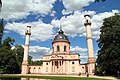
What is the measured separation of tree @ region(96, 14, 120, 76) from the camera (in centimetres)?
3700

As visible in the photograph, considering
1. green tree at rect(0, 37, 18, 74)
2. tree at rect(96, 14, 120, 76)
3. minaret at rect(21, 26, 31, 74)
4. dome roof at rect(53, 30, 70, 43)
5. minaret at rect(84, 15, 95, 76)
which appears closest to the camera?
tree at rect(96, 14, 120, 76)

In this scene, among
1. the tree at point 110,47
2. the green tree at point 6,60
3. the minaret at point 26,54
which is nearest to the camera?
the tree at point 110,47

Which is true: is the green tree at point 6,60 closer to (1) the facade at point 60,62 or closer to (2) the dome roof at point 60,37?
(1) the facade at point 60,62

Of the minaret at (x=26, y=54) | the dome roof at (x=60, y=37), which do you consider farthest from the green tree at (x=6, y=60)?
the dome roof at (x=60, y=37)

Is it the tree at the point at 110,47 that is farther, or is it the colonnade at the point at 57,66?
the colonnade at the point at 57,66

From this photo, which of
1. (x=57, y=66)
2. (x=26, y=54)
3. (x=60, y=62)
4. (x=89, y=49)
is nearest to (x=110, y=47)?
(x=89, y=49)

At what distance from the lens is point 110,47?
124ft

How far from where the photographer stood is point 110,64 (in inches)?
1480

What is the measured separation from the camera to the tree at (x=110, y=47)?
121ft

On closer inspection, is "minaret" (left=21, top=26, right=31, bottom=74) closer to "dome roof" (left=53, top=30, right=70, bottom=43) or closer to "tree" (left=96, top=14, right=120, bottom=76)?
"dome roof" (left=53, top=30, right=70, bottom=43)

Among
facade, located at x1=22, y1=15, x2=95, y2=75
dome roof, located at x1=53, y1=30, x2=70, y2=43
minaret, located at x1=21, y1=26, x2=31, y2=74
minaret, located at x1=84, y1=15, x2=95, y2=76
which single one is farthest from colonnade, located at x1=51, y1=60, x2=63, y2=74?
minaret, located at x1=84, y1=15, x2=95, y2=76

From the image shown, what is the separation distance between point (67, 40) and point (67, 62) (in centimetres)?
856

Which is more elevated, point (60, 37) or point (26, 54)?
point (60, 37)

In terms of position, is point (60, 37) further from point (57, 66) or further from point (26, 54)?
point (26, 54)
